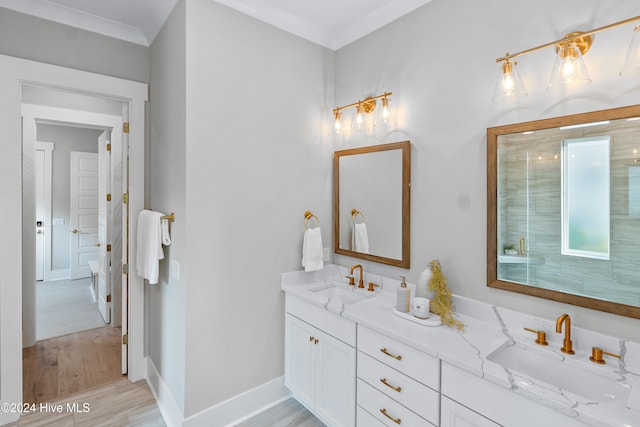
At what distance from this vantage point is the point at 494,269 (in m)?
1.64

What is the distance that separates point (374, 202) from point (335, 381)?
47.7 inches

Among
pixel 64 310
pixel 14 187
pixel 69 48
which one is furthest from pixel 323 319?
pixel 64 310

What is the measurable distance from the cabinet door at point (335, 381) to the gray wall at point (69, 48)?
8.12ft

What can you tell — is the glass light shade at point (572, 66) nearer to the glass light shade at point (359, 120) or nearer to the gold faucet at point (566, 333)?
the gold faucet at point (566, 333)

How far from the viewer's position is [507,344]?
1449 millimetres

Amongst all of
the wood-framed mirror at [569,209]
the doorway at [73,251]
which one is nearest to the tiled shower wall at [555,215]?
the wood-framed mirror at [569,209]

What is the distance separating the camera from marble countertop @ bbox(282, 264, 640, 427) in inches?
39.9

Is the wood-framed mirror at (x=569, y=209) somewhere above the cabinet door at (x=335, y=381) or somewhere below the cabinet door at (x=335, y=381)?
above

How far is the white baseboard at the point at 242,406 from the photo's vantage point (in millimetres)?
1965

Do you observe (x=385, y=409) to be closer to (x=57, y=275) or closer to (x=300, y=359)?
(x=300, y=359)

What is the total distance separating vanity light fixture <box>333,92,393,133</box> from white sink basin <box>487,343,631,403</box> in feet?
5.07

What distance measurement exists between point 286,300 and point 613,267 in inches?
72.8

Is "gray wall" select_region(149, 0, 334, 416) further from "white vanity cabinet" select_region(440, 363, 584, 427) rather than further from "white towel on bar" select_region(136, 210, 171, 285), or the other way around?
"white vanity cabinet" select_region(440, 363, 584, 427)

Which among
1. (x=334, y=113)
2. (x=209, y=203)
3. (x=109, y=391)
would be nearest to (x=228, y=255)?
(x=209, y=203)
